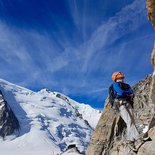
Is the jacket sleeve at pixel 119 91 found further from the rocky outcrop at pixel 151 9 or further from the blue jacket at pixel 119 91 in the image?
the rocky outcrop at pixel 151 9

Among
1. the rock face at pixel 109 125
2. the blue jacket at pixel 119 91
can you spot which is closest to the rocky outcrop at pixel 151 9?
the blue jacket at pixel 119 91

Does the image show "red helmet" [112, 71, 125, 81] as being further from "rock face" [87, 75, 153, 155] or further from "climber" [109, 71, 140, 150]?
"rock face" [87, 75, 153, 155]

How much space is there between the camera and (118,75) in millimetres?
14492

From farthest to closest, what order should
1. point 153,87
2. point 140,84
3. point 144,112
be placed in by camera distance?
point 140,84 < point 144,112 < point 153,87

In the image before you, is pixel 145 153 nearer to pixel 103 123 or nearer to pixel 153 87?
pixel 153 87

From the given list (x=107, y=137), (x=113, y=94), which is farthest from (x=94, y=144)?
(x=113, y=94)

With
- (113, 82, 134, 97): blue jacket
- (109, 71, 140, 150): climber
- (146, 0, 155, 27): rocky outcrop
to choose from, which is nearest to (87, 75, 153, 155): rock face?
(146, 0, 155, 27): rocky outcrop

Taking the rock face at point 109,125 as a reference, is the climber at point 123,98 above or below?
below

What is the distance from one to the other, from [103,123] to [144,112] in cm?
316

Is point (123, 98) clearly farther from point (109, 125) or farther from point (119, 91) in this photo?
point (109, 125)

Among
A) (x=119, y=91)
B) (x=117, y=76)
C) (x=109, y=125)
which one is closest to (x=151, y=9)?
(x=117, y=76)

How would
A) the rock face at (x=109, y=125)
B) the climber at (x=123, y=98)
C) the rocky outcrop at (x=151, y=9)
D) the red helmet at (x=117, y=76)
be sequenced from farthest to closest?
the rock face at (x=109, y=125), the rocky outcrop at (x=151, y=9), the red helmet at (x=117, y=76), the climber at (x=123, y=98)

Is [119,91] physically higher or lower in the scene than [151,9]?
A: lower

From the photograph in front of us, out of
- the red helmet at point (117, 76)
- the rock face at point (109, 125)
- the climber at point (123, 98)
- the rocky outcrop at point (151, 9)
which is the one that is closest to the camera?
the climber at point (123, 98)
